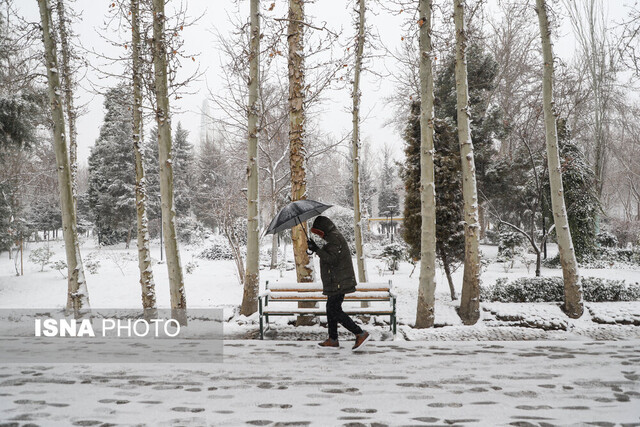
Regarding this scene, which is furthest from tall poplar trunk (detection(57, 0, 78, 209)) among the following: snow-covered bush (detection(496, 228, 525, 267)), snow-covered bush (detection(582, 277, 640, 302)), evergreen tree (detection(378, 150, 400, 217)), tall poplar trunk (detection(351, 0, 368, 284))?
evergreen tree (detection(378, 150, 400, 217))

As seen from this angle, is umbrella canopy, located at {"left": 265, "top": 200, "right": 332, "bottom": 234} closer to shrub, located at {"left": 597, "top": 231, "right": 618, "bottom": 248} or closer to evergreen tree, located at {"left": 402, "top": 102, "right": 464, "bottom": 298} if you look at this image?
evergreen tree, located at {"left": 402, "top": 102, "right": 464, "bottom": 298}

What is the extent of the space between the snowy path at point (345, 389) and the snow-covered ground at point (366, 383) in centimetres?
1

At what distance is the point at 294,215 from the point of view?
19.3 ft

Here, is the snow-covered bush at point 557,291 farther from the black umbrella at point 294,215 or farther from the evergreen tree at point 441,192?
the black umbrella at point 294,215

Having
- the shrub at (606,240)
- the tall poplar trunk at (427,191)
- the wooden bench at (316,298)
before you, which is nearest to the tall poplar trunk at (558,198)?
the tall poplar trunk at (427,191)

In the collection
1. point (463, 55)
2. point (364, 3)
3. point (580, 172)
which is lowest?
point (580, 172)

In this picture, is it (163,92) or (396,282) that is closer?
(163,92)

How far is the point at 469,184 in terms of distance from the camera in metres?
8.05

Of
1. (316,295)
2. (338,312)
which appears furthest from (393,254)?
(338,312)

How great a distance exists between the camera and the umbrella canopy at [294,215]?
585 centimetres

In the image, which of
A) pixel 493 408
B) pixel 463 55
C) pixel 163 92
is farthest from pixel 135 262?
pixel 493 408

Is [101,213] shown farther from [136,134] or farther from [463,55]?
[463,55]

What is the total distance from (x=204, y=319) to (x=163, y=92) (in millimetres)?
4868

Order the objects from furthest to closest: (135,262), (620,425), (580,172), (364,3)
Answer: (135,262) → (580,172) → (364,3) → (620,425)
